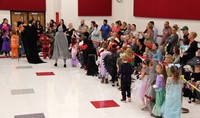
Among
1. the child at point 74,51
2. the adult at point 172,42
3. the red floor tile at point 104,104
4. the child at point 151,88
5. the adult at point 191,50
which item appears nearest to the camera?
the child at point 151,88

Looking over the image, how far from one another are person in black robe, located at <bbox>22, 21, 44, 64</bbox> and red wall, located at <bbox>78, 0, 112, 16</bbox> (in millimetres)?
4288

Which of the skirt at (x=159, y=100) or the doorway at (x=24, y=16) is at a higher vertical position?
the doorway at (x=24, y=16)

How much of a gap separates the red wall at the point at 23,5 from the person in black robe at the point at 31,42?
555 centimetres

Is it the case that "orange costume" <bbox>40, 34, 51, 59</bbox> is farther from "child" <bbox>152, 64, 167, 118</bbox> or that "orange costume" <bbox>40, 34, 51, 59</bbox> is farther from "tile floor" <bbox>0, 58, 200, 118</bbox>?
"child" <bbox>152, 64, 167, 118</bbox>

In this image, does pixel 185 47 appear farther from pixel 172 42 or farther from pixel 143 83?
pixel 143 83

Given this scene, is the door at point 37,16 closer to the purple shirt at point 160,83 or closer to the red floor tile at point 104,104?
the red floor tile at point 104,104

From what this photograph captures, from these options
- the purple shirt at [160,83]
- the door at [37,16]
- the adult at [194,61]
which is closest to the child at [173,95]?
the purple shirt at [160,83]

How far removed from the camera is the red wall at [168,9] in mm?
9633

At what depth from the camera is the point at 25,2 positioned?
1714 centimetres

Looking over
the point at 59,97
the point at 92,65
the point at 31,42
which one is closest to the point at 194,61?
the point at 59,97

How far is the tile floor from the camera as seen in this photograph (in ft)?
19.8

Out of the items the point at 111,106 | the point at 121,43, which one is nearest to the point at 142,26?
the point at 121,43

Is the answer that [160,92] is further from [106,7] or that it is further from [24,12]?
[24,12]

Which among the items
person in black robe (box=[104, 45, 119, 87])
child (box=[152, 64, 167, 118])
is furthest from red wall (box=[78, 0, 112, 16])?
child (box=[152, 64, 167, 118])
